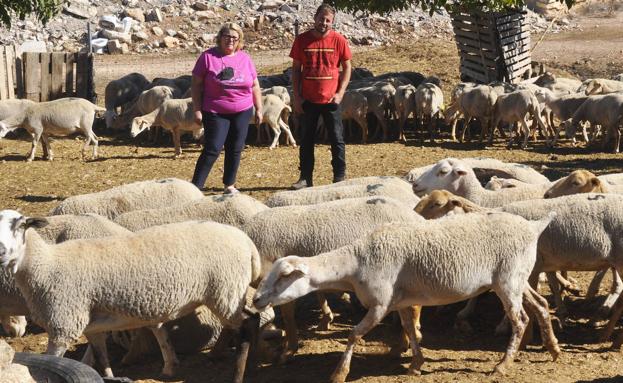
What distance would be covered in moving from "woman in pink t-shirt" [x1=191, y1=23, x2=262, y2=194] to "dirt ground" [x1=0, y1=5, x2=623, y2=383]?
2.30 m

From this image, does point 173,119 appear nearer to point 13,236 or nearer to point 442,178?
point 442,178

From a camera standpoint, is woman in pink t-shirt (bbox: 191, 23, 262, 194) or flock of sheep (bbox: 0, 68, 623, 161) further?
flock of sheep (bbox: 0, 68, 623, 161)

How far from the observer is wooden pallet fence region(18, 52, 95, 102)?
826 inches

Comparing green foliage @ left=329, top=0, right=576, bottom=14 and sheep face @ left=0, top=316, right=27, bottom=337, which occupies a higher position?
green foliage @ left=329, top=0, right=576, bottom=14

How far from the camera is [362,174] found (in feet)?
47.5

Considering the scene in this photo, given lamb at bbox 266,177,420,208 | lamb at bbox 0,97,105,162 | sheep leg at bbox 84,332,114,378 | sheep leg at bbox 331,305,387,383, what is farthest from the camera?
lamb at bbox 0,97,105,162

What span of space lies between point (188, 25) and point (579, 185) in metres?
30.0

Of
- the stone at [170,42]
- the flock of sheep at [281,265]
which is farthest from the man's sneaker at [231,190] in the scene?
the stone at [170,42]

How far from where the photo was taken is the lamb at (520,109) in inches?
696

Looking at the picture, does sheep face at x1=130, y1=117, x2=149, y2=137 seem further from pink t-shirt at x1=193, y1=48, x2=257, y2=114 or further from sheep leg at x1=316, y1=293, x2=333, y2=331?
sheep leg at x1=316, y1=293, x2=333, y2=331

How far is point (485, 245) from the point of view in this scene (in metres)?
7.09

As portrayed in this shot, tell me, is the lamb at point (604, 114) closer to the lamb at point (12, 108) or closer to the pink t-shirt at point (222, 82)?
the pink t-shirt at point (222, 82)

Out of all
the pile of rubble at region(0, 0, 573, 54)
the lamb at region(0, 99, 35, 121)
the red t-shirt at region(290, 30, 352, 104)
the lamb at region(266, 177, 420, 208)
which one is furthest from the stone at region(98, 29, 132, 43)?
the lamb at region(266, 177, 420, 208)

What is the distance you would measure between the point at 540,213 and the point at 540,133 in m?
12.0
